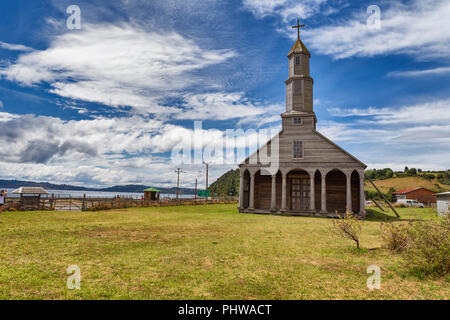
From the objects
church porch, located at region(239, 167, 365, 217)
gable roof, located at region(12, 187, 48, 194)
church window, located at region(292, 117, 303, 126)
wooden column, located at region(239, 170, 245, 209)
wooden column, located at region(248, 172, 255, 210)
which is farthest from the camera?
wooden column, located at region(239, 170, 245, 209)

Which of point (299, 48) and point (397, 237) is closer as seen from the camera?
point (397, 237)

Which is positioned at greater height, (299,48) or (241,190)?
(299,48)

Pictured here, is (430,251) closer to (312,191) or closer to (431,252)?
(431,252)

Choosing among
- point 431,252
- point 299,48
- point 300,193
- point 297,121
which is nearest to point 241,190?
point 300,193

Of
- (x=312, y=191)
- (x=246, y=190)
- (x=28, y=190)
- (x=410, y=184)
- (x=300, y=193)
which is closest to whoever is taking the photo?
(x=312, y=191)

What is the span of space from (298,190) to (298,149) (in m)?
4.56

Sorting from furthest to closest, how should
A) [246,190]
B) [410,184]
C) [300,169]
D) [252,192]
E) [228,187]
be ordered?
[228,187], [410,184], [246,190], [252,192], [300,169]

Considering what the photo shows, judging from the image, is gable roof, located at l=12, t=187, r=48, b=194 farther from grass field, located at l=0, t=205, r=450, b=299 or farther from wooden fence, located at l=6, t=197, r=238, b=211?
grass field, located at l=0, t=205, r=450, b=299

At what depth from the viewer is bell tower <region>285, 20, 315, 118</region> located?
26.5 m

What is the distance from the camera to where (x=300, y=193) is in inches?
1062
